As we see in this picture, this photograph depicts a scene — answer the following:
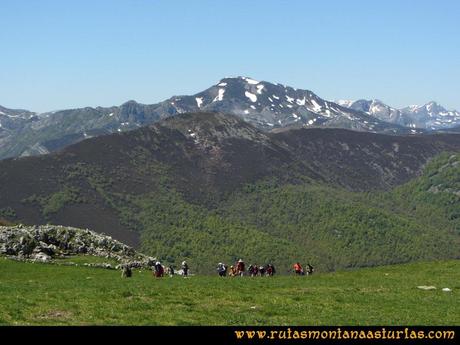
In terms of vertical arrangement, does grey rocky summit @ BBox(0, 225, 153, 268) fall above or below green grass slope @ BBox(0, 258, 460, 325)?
below

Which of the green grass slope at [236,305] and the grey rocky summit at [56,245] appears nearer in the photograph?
the green grass slope at [236,305]

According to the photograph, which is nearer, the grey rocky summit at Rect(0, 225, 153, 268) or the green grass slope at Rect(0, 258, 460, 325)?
the green grass slope at Rect(0, 258, 460, 325)

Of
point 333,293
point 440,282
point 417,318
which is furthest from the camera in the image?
point 440,282

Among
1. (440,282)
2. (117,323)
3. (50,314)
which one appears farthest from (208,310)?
(440,282)

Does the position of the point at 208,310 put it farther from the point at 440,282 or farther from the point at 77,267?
the point at 77,267

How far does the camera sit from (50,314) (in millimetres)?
30094

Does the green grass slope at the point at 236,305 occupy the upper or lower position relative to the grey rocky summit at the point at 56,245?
upper

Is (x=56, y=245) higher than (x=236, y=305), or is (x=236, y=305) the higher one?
(x=236, y=305)

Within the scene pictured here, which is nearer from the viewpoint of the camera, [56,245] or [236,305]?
[236,305]
